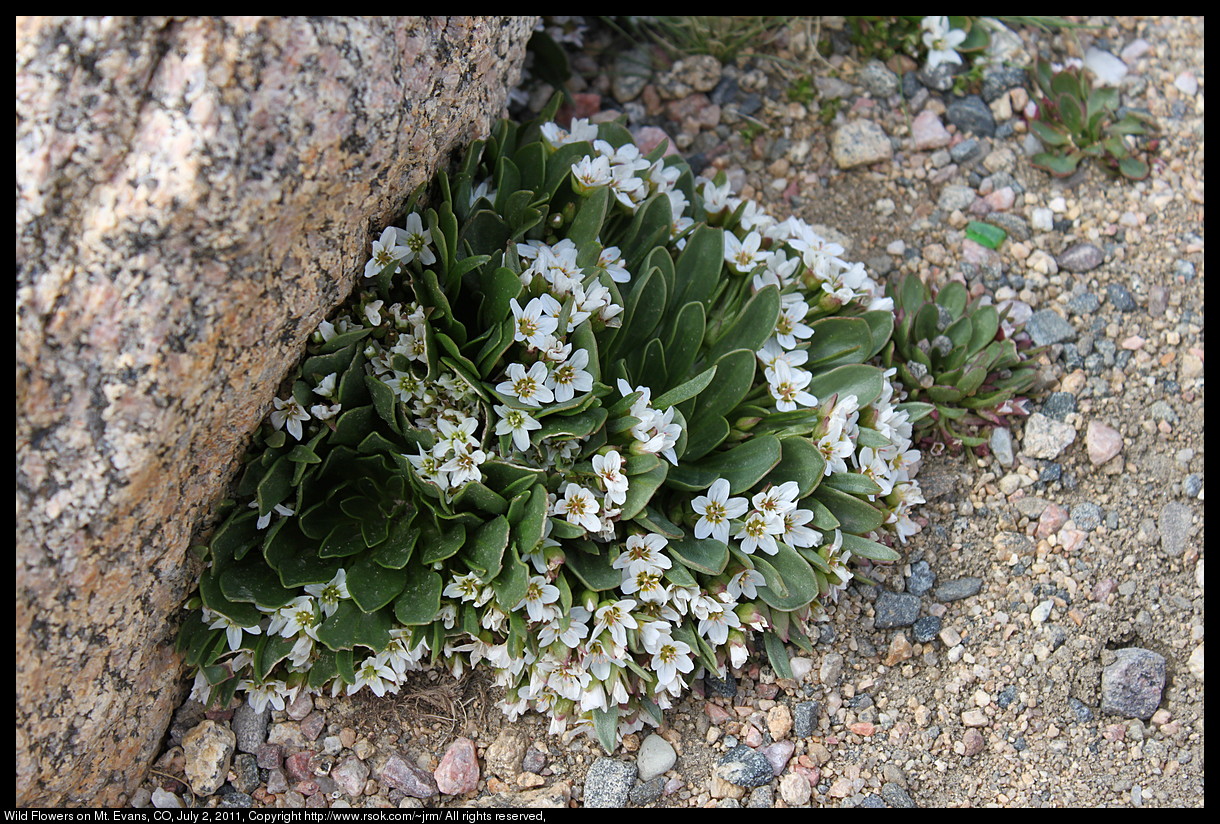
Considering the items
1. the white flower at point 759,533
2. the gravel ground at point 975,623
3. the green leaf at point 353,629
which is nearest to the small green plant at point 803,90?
the gravel ground at point 975,623

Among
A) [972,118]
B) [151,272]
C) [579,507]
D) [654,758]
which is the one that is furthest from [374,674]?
[972,118]

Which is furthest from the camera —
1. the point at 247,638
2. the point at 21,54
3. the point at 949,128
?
the point at 949,128

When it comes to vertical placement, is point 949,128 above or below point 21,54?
below

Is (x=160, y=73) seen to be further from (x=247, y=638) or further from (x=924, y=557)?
(x=924, y=557)

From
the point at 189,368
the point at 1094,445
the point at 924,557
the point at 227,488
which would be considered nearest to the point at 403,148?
the point at 189,368

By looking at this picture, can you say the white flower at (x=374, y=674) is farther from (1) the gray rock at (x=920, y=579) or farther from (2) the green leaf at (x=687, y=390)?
(1) the gray rock at (x=920, y=579)

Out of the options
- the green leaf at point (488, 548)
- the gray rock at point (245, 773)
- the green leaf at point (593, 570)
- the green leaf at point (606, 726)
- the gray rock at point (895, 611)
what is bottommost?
the gray rock at point (245, 773)

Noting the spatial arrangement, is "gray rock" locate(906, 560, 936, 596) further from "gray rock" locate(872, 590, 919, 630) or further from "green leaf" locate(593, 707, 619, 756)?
"green leaf" locate(593, 707, 619, 756)
